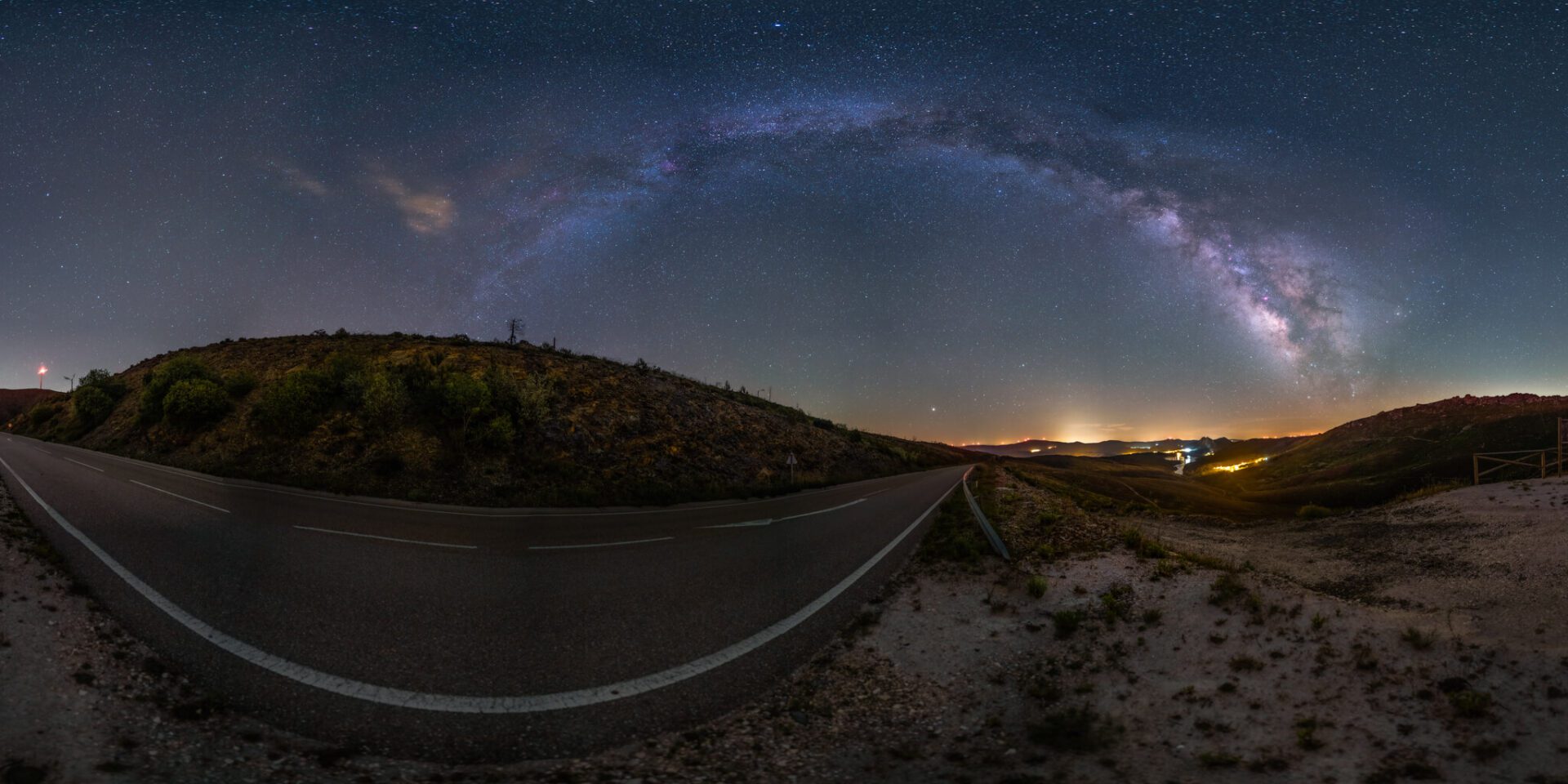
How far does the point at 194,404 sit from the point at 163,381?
5554 millimetres

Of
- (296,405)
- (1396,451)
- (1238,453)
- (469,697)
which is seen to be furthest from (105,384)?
(1238,453)

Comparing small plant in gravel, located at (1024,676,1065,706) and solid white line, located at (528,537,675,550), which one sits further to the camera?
solid white line, located at (528,537,675,550)

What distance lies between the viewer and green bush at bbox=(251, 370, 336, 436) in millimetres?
22359

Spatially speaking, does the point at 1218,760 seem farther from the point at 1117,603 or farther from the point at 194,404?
the point at 194,404

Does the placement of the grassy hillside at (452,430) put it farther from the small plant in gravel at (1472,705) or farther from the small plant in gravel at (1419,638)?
the small plant in gravel at (1472,705)

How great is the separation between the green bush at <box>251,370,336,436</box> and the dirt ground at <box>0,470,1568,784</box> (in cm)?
1864

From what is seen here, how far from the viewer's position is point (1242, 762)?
3457 millimetres

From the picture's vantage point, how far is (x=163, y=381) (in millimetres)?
28719

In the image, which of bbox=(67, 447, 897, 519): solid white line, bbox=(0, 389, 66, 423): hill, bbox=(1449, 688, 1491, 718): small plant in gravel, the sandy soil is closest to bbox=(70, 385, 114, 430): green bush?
bbox=(67, 447, 897, 519): solid white line

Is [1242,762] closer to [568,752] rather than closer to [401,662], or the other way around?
[568,752]

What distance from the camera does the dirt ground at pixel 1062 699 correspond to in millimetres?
3393

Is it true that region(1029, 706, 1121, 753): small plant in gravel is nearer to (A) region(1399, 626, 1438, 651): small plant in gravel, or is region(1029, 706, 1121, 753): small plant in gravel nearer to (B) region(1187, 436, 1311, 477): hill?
(A) region(1399, 626, 1438, 651): small plant in gravel

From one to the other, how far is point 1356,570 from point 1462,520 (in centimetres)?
378

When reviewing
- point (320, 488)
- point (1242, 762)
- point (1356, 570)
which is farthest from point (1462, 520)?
point (320, 488)
